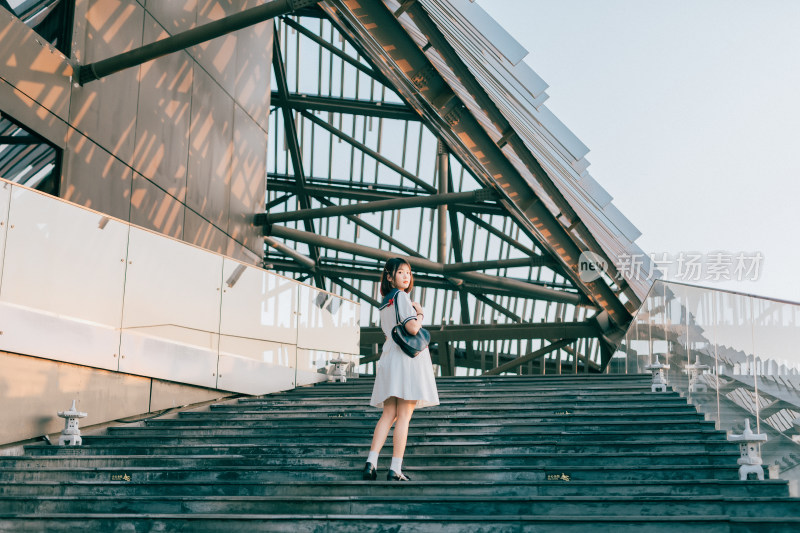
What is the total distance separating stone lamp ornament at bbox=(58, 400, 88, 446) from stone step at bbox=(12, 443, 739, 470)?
197 millimetres

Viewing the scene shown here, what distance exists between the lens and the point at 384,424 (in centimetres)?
640

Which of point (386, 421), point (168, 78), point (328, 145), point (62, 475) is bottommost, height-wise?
point (62, 475)

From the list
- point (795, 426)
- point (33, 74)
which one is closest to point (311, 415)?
point (795, 426)

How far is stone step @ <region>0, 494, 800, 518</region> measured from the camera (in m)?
5.39

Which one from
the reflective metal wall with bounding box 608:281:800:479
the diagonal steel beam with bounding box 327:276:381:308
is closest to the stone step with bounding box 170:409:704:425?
the reflective metal wall with bounding box 608:281:800:479

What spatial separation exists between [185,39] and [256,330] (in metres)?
4.56

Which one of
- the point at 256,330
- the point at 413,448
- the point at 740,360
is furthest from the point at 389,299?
the point at 256,330

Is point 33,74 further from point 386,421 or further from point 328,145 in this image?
point 328,145

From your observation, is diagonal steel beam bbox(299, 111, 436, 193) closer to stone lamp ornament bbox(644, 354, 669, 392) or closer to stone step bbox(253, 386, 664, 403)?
stone step bbox(253, 386, 664, 403)

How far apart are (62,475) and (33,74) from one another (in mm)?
6820

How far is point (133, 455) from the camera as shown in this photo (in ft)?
25.5

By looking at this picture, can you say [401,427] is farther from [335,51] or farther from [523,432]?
[335,51]

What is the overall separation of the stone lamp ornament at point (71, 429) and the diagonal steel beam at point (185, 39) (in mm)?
6319

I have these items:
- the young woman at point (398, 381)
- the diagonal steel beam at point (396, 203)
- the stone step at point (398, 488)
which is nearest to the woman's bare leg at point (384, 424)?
the young woman at point (398, 381)
